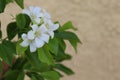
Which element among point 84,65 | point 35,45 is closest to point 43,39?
point 35,45

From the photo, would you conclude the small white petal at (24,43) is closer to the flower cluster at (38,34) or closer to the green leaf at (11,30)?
the flower cluster at (38,34)

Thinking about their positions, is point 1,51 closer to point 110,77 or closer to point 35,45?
point 35,45

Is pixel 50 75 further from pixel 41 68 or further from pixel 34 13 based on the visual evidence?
pixel 34 13

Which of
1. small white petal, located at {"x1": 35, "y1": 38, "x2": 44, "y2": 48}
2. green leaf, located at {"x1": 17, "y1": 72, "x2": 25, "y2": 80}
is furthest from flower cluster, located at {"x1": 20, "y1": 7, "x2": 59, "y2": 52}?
green leaf, located at {"x1": 17, "y1": 72, "x2": 25, "y2": 80}

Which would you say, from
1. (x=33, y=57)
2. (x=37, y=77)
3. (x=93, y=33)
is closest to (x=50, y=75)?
(x=37, y=77)

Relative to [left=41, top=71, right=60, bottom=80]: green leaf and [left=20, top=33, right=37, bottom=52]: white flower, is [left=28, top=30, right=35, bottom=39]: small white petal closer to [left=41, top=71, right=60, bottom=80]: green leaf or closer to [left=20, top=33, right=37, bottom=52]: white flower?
[left=20, top=33, right=37, bottom=52]: white flower

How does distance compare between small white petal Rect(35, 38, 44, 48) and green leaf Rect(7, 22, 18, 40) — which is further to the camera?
green leaf Rect(7, 22, 18, 40)

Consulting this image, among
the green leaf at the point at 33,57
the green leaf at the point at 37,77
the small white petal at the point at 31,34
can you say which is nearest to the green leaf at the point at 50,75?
the green leaf at the point at 37,77
